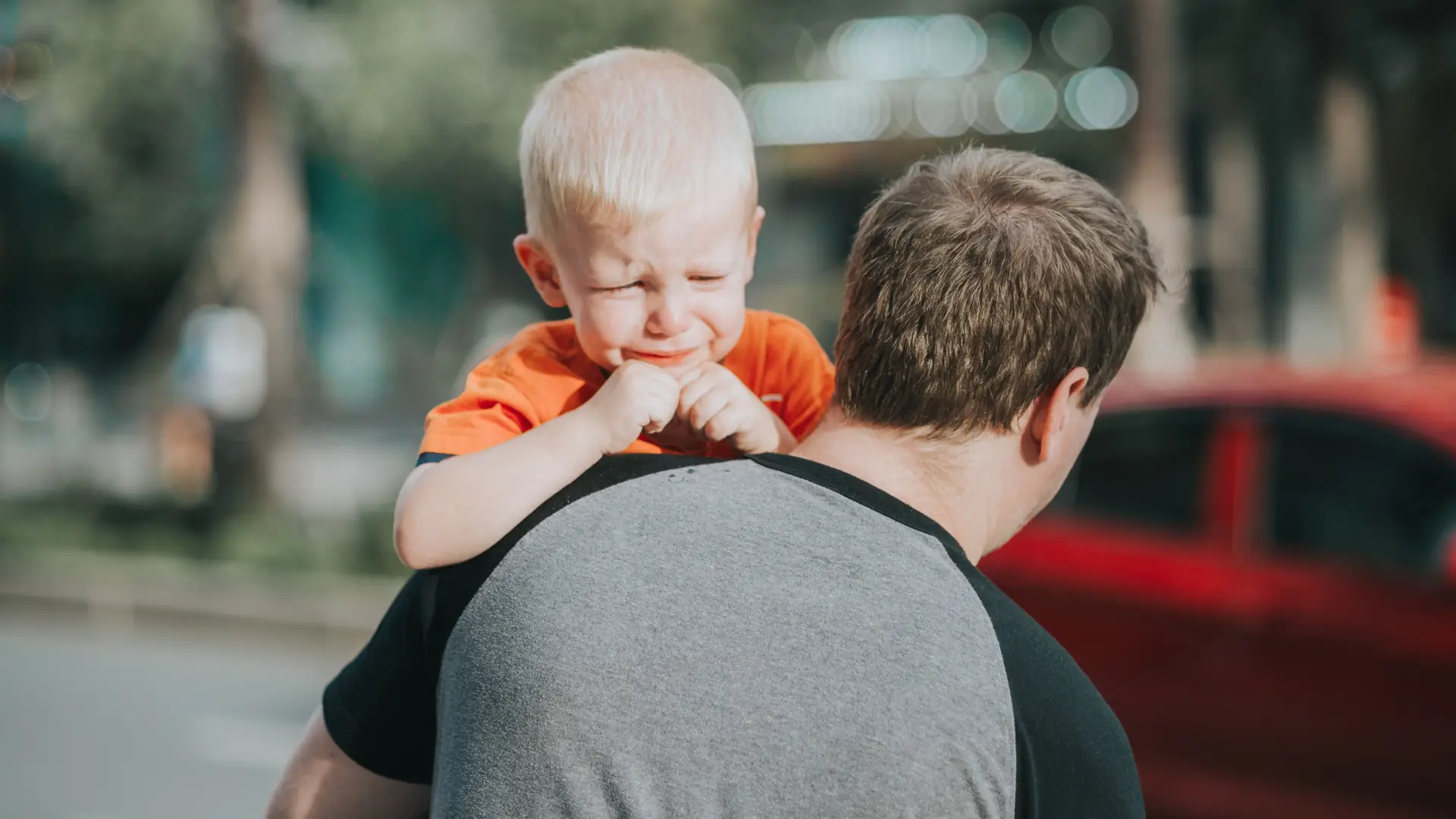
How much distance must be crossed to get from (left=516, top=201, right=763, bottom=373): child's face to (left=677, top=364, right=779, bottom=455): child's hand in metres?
0.03

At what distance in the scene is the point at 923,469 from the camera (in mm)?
1456

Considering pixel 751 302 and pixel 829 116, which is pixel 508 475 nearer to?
pixel 751 302

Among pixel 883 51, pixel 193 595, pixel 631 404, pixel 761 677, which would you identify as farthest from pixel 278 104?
pixel 883 51

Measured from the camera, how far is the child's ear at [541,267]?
5.60 feet

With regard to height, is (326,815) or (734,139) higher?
(734,139)

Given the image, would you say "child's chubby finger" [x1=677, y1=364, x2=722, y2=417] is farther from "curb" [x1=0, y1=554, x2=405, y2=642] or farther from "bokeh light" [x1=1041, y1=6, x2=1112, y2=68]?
"bokeh light" [x1=1041, y1=6, x2=1112, y2=68]

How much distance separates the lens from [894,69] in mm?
21328

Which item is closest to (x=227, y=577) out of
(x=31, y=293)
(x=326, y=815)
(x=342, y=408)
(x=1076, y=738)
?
(x=326, y=815)

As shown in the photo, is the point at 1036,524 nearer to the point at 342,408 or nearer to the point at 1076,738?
the point at 1076,738

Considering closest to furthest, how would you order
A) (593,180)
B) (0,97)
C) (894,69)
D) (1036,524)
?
(593,180) → (1036,524) → (894,69) → (0,97)

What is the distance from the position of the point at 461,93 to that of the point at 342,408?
12161mm

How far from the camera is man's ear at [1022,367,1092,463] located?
1.48m

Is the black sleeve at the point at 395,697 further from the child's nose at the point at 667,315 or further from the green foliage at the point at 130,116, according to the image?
the green foliage at the point at 130,116

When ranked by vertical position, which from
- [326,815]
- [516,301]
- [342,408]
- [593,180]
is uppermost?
[593,180]
